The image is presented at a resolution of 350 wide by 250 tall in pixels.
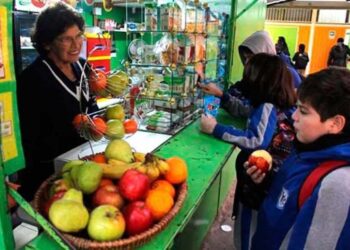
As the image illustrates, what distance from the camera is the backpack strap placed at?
3.21 feet

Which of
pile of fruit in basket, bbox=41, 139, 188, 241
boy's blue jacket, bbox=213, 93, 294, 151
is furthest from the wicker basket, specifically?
boy's blue jacket, bbox=213, 93, 294, 151

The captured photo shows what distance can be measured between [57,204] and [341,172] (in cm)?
81

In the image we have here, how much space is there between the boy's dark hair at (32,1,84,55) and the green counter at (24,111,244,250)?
2.48ft

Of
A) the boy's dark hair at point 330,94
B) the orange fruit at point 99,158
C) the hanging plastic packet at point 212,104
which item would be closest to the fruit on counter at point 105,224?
the orange fruit at point 99,158

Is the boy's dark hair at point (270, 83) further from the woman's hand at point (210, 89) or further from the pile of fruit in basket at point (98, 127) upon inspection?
the pile of fruit in basket at point (98, 127)

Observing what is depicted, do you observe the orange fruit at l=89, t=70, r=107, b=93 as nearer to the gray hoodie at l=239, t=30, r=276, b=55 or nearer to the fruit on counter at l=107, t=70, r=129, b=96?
the fruit on counter at l=107, t=70, r=129, b=96

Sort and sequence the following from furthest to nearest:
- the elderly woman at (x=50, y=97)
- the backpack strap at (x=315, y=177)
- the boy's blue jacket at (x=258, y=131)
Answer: the boy's blue jacket at (x=258, y=131) → the elderly woman at (x=50, y=97) → the backpack strap at (x=315, y=177)

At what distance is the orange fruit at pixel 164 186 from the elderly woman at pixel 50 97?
2.08 feet

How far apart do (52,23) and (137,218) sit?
3.70 ft

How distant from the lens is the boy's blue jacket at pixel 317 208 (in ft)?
3.01

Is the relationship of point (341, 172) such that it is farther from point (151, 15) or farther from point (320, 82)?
point (151, 15)

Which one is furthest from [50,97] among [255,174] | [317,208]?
[317,208]

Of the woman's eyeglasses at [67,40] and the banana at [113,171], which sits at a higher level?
the woman's eyeglasses at [67,40]

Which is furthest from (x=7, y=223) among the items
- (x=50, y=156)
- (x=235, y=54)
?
(x=235, y=54)
